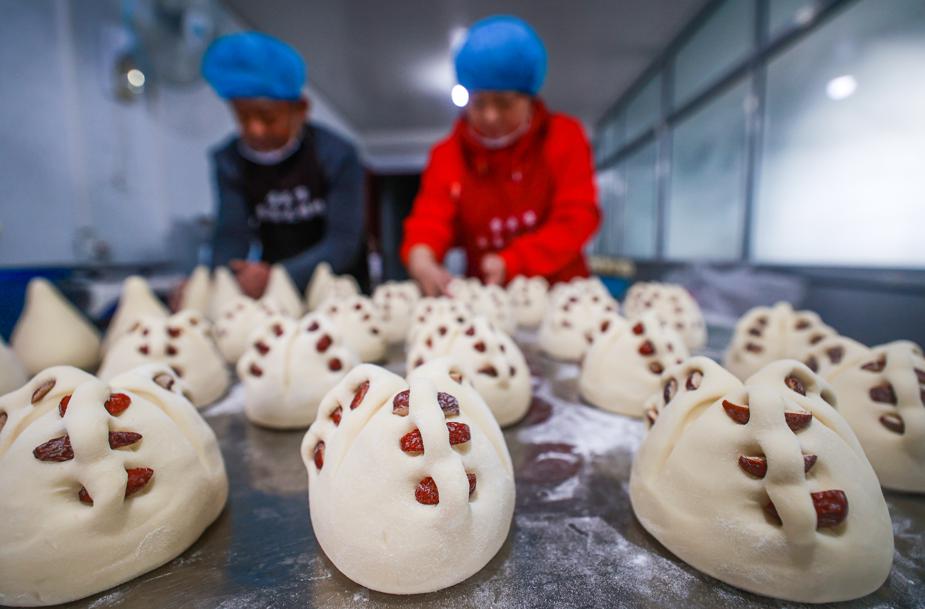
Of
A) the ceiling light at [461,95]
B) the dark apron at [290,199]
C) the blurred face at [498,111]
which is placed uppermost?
the ceiling light at [461,95]

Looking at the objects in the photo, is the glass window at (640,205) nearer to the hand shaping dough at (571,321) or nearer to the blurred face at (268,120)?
the hand shaping dough at (571,321)

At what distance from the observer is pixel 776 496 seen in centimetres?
75

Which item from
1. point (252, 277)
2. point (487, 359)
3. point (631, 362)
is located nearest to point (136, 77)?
point (252, 277)

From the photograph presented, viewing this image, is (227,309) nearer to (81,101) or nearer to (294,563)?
(294,563)

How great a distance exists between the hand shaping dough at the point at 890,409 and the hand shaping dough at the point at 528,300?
1.72 m

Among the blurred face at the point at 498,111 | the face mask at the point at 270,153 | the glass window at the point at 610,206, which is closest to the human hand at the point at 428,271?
the blurred face at the point at 498,111

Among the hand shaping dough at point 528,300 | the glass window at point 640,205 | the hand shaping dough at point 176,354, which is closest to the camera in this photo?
the hand shaping dough at point 176,354

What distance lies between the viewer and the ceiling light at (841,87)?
2.60m

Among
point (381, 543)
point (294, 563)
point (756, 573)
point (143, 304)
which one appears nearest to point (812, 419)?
point (756, 573)

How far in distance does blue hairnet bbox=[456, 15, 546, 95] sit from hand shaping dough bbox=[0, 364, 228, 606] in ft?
6.98

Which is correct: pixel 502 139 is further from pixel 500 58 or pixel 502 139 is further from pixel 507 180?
pixel 500 58

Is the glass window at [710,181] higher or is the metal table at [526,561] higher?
the glass window at [710,181]

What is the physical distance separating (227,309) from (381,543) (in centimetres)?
177

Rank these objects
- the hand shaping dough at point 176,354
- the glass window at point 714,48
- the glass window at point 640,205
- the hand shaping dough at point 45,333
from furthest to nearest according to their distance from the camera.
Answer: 1. the glass window at point 640,205
2. the glass window at point 714,48
3. the hand shaping dough at point 45,333
4. the hand shaping dough at point 176,354
